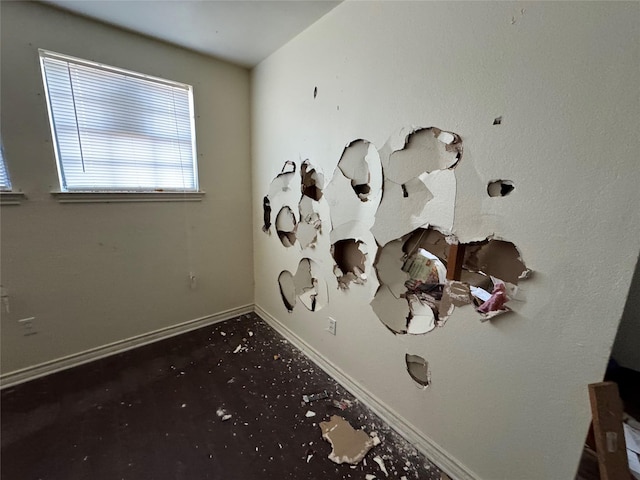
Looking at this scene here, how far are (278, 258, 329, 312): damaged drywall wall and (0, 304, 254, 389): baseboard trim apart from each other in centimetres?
73

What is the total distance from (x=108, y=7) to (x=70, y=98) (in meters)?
0.62

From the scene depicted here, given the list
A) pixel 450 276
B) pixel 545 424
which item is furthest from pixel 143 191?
pixel 545 424

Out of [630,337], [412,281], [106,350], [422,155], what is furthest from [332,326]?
[630,337]

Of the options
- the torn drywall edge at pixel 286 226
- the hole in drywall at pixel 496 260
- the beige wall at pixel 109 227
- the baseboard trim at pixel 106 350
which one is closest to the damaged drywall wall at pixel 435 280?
the hole in drywall at pixel 496 260

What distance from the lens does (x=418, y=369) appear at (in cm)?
145

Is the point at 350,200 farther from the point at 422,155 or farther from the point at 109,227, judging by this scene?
the point at 109,227

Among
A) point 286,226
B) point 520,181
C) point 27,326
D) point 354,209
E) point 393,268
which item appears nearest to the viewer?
point 520,181

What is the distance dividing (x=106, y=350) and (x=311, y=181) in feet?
6.88

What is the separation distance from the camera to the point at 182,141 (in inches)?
88.0

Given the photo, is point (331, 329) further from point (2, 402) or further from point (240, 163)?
point (2, 402)

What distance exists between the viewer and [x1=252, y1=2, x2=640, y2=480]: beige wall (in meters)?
0.83

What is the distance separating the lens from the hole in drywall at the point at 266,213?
8.16ft

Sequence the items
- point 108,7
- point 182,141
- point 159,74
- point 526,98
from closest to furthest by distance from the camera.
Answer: point 526,98, point 108,7, point 159,74, point 182,141

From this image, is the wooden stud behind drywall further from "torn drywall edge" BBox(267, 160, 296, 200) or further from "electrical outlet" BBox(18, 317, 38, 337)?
"electrical outlet" BBox(18, 317, 38, 337)
